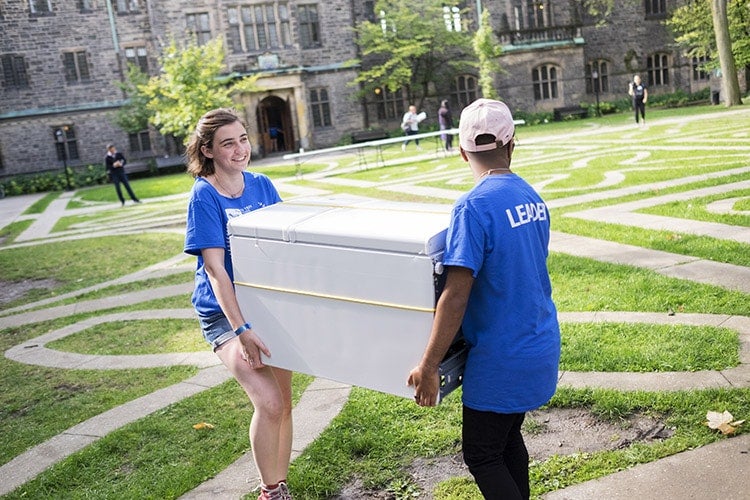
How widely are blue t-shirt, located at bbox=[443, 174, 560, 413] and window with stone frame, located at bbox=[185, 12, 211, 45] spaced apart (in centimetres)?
3370

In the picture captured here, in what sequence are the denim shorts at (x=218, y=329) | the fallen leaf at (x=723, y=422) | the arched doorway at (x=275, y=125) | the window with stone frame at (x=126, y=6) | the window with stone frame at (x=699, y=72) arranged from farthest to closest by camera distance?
the window with stone frame at (x=699, y=72), the arched doorway at (x=275, y=125), the window with stone frame at (x=126, y=6), the fallen leaf at (x=723, y=422), the denim shorts at (x=218, y=329)

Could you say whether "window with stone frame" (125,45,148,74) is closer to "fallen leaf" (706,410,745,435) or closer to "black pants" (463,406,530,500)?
"fallen leaf" (706,410,745,435)

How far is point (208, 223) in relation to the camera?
3277mm

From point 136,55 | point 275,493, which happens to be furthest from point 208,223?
point 136,55

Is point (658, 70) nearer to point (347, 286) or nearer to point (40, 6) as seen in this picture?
point (40, 6)

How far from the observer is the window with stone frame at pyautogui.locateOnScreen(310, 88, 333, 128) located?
115ft

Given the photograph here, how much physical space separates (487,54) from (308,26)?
8495mm

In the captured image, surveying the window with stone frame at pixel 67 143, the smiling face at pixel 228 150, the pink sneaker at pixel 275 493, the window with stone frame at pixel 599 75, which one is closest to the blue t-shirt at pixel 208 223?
the smiling face at pixel 228 150

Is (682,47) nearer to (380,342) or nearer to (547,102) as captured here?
(547,102)

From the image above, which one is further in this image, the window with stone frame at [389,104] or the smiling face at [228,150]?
the window with stone frame at [389,104]

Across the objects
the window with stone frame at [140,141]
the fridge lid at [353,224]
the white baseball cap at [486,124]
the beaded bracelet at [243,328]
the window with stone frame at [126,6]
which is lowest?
the beaded bracelet at [243,328]

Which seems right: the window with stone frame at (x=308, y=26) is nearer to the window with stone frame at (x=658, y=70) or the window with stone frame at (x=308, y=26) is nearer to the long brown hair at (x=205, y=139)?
the window with stone frame at (x=658, y=70)

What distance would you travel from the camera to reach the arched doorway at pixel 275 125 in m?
36.1

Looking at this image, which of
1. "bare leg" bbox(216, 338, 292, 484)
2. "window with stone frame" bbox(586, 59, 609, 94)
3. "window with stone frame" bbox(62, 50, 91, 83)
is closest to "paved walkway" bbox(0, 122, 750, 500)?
"bare leg" bbox(216, 338, 292, 484)
